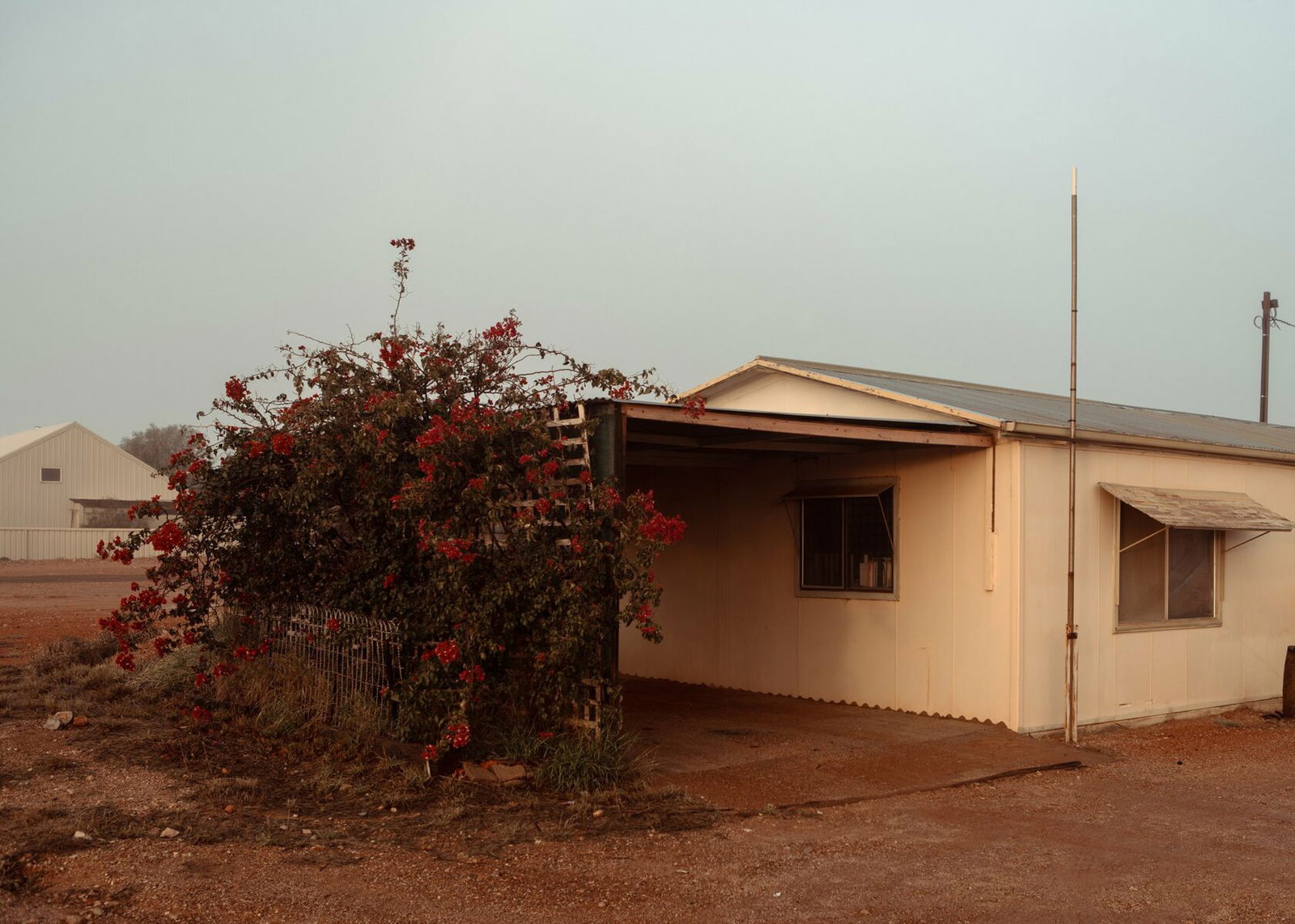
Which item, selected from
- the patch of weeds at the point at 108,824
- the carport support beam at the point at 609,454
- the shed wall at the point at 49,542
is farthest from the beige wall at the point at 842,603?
the shed wall at the point at 49,542

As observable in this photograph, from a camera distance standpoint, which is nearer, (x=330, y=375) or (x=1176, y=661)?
(x=330, y=375)

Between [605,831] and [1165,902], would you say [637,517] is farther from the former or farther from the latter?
[1165,902]

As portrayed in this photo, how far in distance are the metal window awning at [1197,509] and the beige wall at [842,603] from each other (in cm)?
142

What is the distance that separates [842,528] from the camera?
39.0 ft

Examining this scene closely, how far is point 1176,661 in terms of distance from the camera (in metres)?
11.5

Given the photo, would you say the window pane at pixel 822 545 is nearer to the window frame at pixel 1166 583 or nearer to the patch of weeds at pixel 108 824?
the window frame at pixel 1166 583

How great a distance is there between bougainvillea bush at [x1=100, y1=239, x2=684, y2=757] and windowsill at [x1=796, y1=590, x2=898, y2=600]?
12.2 ft

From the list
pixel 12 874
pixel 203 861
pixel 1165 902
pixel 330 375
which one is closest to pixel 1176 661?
pixel 1165 902

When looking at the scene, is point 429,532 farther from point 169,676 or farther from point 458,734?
point 169,676

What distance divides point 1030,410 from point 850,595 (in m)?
2.81

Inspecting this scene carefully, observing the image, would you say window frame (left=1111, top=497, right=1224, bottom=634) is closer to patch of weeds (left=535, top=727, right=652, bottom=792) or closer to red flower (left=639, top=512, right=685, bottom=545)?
red flower (left=639, top=512, right=685, bottom=545)

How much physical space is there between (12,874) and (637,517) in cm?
392

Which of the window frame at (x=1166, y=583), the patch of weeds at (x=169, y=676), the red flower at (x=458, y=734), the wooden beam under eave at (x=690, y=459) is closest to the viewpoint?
the red flower at (x=458, y=734)

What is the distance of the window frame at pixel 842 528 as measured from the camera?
11.3 meters
